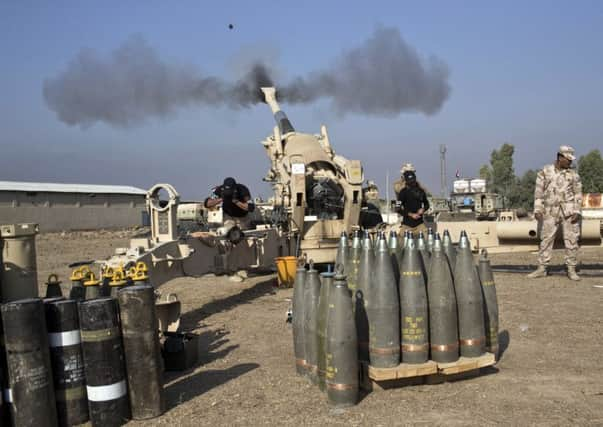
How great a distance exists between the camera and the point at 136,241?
7066 millimetres

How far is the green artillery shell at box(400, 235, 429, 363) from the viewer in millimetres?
4387

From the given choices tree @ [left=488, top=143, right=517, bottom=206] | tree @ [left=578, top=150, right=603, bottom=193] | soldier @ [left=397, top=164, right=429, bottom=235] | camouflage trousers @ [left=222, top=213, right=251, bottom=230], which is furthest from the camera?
tree @ [left=488, top=143, right=517, bottom=206]

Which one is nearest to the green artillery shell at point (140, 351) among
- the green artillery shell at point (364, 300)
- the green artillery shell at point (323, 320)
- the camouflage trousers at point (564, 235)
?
the green artillery shell at point (323, 320)

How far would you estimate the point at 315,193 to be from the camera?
11.3 m

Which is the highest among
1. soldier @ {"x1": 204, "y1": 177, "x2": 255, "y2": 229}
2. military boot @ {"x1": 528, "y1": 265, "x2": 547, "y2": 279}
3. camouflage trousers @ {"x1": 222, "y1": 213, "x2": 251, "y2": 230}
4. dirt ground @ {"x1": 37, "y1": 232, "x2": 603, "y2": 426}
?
soldier @ {"x1": 204, "y1": 177, "x2": 255, "y2": 229}

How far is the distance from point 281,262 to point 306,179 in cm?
187

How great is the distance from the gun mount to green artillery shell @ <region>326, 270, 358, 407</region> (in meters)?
6.31

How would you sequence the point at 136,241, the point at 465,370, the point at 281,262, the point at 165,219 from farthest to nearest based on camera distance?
the point at 281,262
the point at 165,219
the point at 136,241
the point at 465,370

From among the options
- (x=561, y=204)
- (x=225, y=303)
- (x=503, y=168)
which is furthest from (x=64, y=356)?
(x=503, y=168)

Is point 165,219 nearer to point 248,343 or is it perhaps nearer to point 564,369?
point 248,343

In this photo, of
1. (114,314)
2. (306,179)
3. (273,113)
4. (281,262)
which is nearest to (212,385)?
(114,314)

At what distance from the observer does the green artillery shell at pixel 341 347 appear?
4.07m

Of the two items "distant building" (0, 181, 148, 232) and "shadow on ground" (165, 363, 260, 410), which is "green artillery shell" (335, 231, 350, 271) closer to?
"shadow on ground" (165, 363, 260, 410)

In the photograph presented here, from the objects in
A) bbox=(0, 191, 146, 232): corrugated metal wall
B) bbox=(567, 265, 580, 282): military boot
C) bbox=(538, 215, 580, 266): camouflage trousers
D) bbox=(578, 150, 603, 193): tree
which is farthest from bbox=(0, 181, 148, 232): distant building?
bbox=(578, 150, 603, 193): tree
